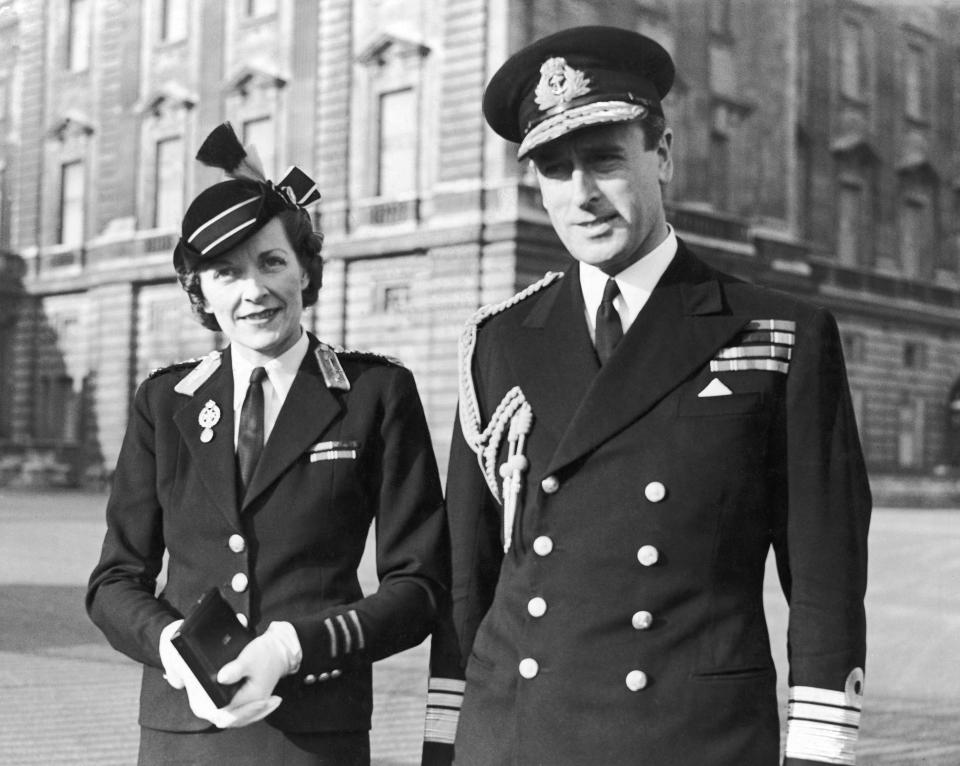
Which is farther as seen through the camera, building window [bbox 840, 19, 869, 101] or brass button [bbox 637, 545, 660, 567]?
building window [bbox 840, 19, 869, 101]

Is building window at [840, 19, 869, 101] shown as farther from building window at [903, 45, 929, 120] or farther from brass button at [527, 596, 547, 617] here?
brass button at [527, 596, 547, 617]

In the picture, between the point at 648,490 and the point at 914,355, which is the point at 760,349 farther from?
the point at 914,355

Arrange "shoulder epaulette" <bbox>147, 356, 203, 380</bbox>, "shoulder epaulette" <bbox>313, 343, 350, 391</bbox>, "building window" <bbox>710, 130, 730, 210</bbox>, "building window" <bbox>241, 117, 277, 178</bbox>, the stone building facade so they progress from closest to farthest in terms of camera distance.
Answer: "shoulder epaulette" <bbox>313, 343, 350, 391</bbox>, "shoulder epaulette" <bbox>147, 356, 203, 380</bbox>, the stone building facade, "building window" <bbox>241, 117, 277, 178</bbox>, "building window" <bbox>710, 130, 730, 210</bbox>

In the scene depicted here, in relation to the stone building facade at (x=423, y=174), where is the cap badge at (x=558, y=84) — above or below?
below

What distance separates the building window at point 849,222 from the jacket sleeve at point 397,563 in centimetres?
3010

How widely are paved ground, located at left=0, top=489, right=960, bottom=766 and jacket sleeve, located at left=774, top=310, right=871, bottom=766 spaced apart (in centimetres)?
397

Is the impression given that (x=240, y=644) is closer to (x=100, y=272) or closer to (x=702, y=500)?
(x=702, y=500)

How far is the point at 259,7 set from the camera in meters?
26.4

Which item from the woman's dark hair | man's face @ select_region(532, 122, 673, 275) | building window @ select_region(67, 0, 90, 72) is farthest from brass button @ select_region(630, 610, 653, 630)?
building window @ select_region(67, 0, 90, 72)

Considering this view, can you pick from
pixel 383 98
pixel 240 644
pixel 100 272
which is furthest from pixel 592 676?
pixel 100 272

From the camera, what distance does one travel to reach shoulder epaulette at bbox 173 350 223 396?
9.98 ft

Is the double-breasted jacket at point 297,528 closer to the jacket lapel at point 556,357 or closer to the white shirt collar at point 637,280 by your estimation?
the jacket lapel at point 556,357

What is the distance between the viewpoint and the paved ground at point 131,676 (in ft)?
20.8

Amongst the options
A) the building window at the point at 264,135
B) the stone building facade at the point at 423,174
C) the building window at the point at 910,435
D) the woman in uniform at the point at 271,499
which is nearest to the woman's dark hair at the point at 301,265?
the woman in uniform at the point at 271,499
